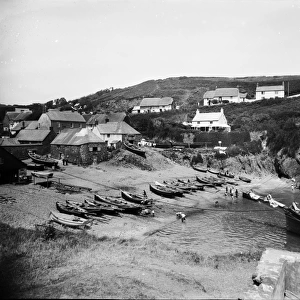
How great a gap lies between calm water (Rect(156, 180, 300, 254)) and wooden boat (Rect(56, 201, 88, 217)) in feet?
23.6

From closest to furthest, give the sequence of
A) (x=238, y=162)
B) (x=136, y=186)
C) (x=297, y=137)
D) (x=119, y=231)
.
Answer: (x=119, y=231), (x=136, y=186), (x=297, y=137), (x=238, y=162)

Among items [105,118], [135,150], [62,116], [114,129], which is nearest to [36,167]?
[135,150]

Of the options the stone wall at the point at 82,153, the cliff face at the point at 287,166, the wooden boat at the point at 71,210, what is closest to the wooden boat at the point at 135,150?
the stone wall at the point at 82,153

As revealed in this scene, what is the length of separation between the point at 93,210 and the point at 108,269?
13534mm

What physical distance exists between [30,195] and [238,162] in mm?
40600

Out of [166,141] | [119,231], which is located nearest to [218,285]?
[119,231]

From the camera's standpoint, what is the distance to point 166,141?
70750 mm

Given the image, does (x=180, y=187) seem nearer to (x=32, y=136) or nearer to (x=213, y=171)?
(x=213, y=171)

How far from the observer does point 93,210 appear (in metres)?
29.2

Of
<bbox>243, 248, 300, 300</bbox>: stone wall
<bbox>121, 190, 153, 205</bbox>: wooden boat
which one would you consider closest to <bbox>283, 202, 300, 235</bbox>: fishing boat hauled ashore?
<bbox>243, 248, 300, 300</bbox>: stone wall

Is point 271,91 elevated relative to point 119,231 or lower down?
elevated

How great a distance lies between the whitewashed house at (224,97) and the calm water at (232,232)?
67586 mm

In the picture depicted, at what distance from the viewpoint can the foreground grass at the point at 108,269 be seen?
43.5 ft

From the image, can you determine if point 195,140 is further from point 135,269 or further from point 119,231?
point 135,269
